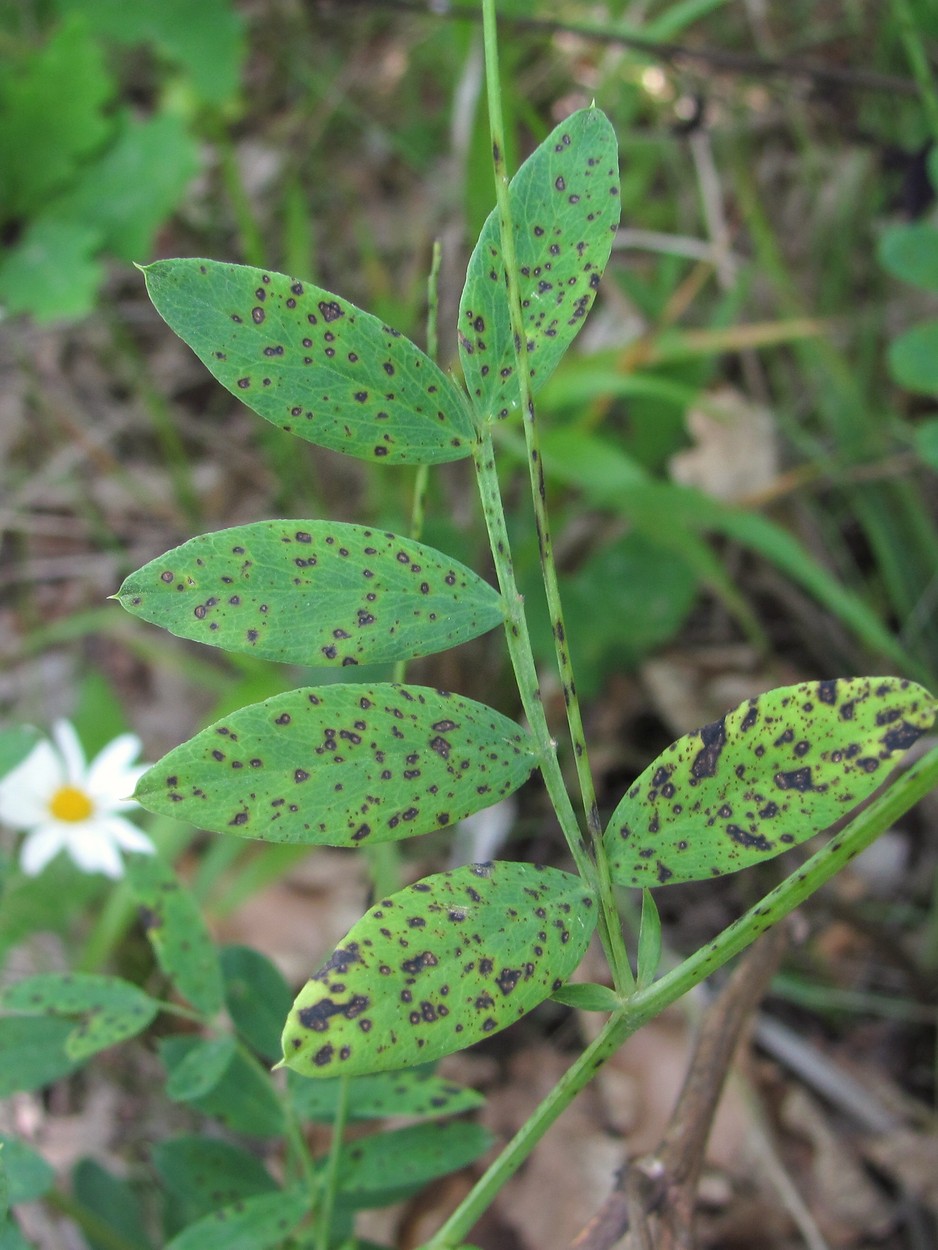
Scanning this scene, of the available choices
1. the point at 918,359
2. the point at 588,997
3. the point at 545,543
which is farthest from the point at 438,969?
the point at 918,359

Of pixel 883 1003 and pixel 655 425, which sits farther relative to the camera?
pixel 655 425

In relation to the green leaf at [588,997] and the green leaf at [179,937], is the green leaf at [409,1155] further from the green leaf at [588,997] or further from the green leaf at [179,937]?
the green leaf at [588,997]

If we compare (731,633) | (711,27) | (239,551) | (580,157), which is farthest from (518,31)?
(239,551)

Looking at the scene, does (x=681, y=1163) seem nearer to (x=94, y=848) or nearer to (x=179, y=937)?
(x=179, y=937)

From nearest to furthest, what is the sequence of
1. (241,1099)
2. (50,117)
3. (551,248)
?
(551,248) → (241,1099) → (50,117)

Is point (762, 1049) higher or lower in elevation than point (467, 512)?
lower

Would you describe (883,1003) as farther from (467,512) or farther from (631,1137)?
(467,512)

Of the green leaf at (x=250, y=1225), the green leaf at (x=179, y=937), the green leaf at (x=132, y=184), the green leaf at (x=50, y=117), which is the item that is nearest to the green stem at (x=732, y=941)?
the green leaf at (x=250, y=1225)
